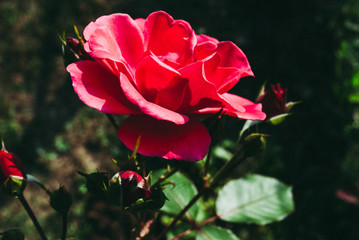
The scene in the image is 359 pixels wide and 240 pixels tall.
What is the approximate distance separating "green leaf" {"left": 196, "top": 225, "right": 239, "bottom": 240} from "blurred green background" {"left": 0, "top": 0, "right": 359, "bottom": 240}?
2.49 feet

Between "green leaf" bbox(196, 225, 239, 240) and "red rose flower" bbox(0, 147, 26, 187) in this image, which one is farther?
"green leaf" bbox(196, 225, 239, 240)

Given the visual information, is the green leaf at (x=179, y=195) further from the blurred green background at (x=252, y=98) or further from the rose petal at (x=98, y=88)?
the blurred green background at (x=252, y=98)

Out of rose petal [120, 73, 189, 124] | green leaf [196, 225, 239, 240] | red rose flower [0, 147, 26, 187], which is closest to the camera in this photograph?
rose petal [120, 73, 189, 124]

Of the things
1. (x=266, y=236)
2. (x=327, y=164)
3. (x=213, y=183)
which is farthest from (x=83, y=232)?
(x=327, y=164)

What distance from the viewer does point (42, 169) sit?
2184mm

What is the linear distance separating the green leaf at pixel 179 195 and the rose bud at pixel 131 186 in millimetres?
405

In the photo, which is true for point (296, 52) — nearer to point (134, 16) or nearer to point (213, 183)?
point (134, 16)

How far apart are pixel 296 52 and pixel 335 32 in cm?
34

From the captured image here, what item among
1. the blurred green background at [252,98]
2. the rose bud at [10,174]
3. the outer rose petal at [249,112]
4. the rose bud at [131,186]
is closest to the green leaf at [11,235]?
the rose bud at [10,174]

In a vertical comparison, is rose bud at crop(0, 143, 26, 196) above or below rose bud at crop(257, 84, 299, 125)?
below

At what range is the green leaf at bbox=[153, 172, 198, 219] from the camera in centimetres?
96

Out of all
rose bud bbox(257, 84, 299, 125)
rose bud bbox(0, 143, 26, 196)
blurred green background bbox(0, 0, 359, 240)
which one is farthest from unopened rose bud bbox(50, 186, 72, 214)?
blurred green background bbox(0, 0, 359, 240)

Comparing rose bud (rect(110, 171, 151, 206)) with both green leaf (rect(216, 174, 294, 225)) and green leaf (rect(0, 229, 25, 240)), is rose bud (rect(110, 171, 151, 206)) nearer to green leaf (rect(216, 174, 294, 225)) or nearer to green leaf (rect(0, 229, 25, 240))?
green leaf (rect(0, 229, 25, 240))

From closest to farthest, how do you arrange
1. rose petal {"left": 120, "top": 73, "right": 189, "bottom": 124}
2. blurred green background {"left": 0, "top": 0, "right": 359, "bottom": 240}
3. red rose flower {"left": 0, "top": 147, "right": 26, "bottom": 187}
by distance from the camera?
rose petal {"left": 120, "top": 73, "right": 189, "bottom": 124} → red rose flower {"left": 0, "top": 147, "right": 26, "bottom": 187} → blurred green background {"left": 0, "top": 0, "right": 359, "bottom": 240}
